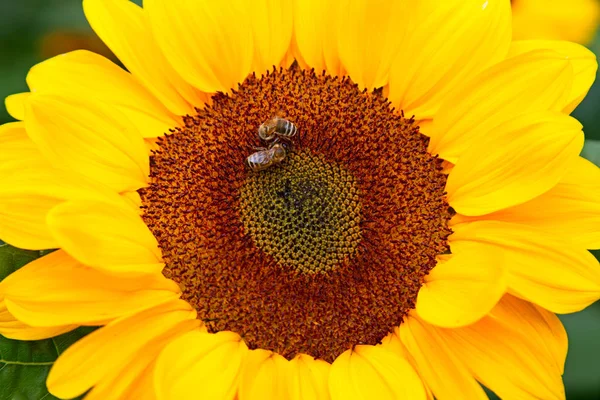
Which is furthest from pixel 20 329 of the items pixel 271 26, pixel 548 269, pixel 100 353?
pixel 548 269

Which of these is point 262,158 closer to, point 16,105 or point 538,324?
point 16,105

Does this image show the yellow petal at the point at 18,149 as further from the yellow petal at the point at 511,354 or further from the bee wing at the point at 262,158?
the yellow petal at the point at 511,354

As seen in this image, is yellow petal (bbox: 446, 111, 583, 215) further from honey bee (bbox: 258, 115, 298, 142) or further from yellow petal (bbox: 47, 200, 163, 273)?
yellow petal (bbox: 47, 200, 163, 273)

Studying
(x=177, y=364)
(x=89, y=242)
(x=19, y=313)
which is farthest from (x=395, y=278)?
(x=19, y=313)

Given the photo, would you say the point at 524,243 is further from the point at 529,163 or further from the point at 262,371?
the point at 262,371

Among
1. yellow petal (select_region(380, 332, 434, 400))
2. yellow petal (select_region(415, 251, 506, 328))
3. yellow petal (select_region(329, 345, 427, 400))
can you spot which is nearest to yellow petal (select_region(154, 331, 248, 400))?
yellow petal (select_region(329, 345, 427, 400))

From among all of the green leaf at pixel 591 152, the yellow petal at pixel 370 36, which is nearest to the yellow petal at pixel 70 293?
the yellow petal at pixel 370 36
